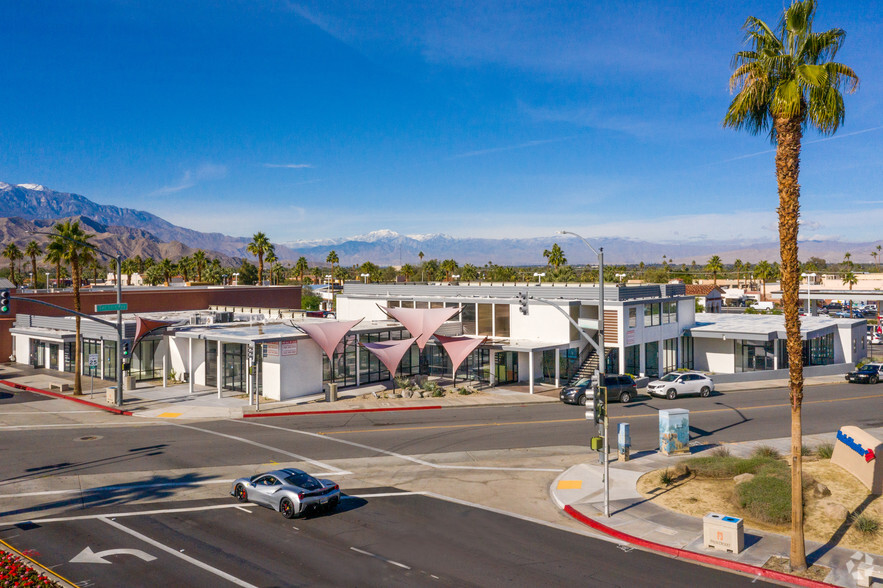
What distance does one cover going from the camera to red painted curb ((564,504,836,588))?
46.3 feet

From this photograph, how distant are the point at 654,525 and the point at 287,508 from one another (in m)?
10.9

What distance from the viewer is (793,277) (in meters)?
14.6

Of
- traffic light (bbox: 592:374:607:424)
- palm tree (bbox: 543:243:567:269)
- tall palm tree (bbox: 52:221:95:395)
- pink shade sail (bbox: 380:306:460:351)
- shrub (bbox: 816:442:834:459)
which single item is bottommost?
shrub (bbox: 816:442:834:459)

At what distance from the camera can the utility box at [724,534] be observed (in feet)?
51.1

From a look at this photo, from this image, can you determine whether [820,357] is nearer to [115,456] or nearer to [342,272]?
[115,456]

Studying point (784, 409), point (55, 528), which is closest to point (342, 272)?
point (784, 409)

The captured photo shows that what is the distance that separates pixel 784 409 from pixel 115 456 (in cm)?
3492

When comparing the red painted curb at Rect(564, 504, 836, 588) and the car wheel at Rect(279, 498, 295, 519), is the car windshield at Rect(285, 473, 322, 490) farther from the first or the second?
the red painted curb at Rect(564, 504, 836, 588)

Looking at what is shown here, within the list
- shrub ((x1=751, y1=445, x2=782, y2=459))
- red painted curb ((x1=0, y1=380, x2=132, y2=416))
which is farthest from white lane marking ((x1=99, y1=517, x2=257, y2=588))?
red painted curb ((x1=0, y1=380, x2=132, y2=416))

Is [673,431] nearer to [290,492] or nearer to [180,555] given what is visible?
[290,492]

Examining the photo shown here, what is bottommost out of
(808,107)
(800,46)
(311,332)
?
(311,332)

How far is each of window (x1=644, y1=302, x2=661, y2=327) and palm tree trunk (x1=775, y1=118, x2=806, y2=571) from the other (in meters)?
32.5

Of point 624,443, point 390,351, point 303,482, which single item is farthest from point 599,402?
point 390,351

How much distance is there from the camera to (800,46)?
15.1m
